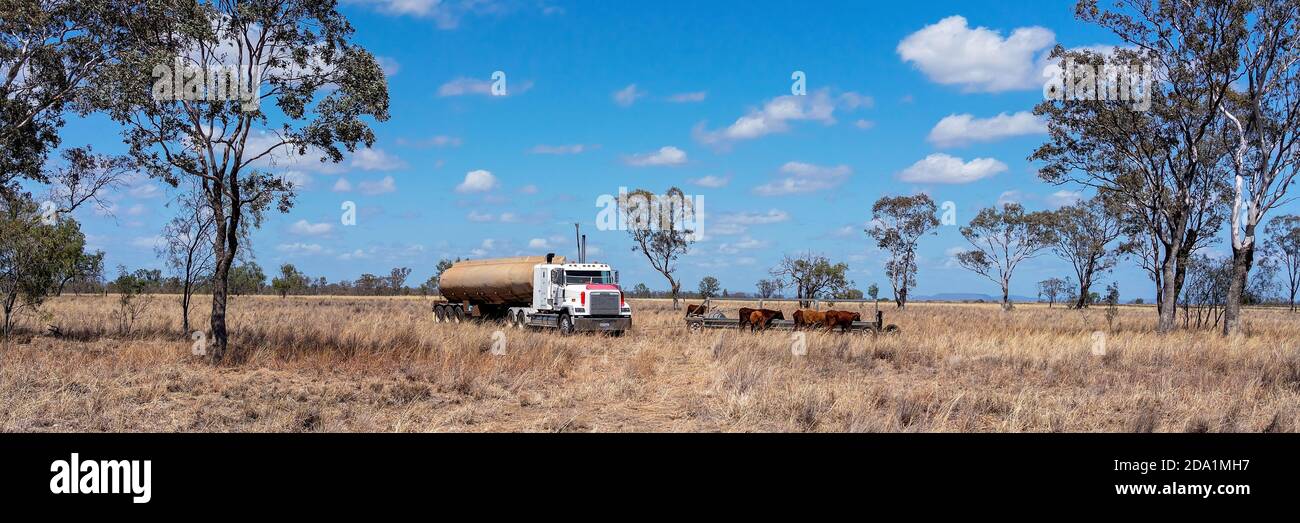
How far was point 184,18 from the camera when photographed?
1656cm

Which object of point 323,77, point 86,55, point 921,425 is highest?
point 86,55

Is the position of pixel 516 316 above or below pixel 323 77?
below

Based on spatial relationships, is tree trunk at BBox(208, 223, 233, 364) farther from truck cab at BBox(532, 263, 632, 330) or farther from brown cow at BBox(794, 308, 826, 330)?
brown cow at BBox(794, 308, 826, 330)

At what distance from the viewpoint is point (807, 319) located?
27.1 metres

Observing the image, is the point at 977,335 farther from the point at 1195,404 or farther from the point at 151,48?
the point at 151,48

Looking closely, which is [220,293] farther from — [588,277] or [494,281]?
[494,281]

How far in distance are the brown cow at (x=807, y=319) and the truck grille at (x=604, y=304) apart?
19.2 ft

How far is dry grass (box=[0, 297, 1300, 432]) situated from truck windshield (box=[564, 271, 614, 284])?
5.74m

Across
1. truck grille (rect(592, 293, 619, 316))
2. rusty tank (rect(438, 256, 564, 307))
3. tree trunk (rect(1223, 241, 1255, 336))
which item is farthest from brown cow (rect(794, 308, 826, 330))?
tree trunk (rect(1223, 241, 1255, 336))

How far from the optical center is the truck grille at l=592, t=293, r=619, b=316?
2666 centimetres
